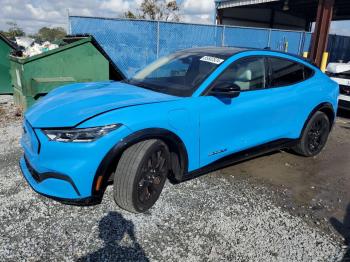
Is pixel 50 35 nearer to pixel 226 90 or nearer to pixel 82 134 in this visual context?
pixel 226 90

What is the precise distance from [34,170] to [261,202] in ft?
7.35

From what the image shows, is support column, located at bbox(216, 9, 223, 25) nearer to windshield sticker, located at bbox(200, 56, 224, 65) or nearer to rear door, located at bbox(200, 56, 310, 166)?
rear door, located at bbox(200, 56, 310, 166)

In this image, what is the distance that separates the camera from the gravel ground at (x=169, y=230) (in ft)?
8.35

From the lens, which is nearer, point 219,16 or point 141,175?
point 141,175

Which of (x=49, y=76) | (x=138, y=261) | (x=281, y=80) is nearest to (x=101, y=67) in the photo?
(x=49, y=76)

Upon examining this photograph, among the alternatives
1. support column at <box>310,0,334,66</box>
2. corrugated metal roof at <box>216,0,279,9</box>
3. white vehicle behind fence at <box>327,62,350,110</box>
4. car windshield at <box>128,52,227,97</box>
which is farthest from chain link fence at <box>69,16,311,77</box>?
Answer: car windshield at <box>128,52,227,97</box>

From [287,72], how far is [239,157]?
4.34ft

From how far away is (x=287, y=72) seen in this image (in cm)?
412

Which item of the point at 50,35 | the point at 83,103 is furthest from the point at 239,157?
the point at 50,35

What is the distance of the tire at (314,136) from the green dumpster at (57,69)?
4.04 m

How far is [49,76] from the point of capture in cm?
609

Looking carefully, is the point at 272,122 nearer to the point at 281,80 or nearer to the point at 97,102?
the point at 281,80

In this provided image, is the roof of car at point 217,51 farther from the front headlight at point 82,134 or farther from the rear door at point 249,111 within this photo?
the front headlight at point 82,134

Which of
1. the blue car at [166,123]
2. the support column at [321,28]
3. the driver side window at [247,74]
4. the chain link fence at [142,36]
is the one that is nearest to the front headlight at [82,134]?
the blue car at [166,123]
